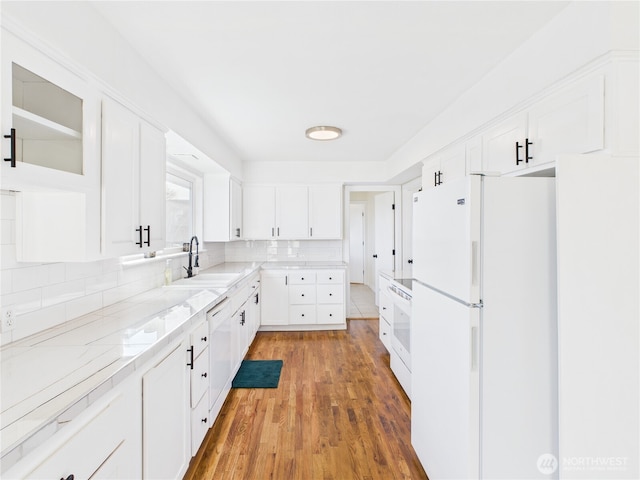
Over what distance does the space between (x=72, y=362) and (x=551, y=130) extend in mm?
2352

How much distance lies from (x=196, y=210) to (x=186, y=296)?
190 centimetres

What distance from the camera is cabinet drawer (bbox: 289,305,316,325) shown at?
4.22m

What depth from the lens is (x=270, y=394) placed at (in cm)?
262

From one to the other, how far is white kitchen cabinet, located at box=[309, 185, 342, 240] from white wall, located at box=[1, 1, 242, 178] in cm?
241

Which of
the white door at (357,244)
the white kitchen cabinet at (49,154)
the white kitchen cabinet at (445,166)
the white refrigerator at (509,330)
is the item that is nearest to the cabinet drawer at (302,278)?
the white kitchen cabinet at (445,166)

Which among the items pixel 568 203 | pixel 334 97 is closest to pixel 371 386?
pixel 568 203

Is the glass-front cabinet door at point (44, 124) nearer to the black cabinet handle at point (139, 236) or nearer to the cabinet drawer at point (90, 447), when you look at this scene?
the black cabinet handle at point (139, 236)

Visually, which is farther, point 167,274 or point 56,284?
point 167,274

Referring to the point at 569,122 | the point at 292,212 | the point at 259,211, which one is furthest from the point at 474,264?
the point at 259,211

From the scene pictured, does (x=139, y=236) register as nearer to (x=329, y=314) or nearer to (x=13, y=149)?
(x=13, y=149)

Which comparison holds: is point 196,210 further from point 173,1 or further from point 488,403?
point 488,403

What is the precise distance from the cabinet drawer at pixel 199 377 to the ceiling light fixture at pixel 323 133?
2.21 metres

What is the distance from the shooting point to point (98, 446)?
1.00 meters

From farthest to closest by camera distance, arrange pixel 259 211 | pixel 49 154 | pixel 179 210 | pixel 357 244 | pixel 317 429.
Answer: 1. pixel 357 244
2. pixel 259 211
3. pixel 179 210
4. pixel 317 429
5. pixel 49 154
